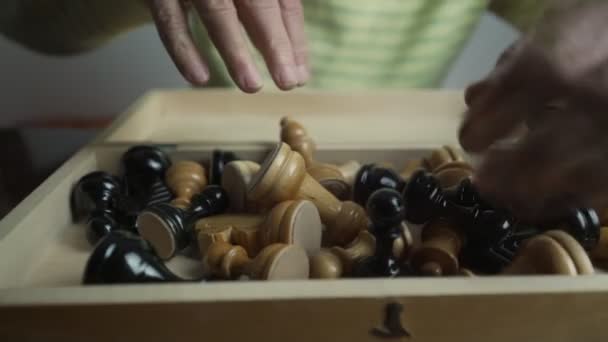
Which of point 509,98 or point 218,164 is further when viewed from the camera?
point 218,164

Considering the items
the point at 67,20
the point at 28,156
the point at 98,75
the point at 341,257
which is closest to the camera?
the point at 341,257

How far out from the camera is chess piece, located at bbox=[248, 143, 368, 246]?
470 millimetres

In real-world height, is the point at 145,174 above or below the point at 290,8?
below

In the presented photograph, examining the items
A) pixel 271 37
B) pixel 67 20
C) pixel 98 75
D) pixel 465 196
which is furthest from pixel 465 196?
pixel 98 75

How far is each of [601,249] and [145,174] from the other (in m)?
0.36

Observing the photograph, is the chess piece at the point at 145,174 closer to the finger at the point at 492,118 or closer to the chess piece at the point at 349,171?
the chess piece at the point at 349,171

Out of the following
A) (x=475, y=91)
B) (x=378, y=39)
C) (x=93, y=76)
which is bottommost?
Answer: (x=93, y=76)

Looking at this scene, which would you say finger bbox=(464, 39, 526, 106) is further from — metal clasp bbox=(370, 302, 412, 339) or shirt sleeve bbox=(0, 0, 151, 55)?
shirt sleeve bbox=(0, 0, 151, 55)

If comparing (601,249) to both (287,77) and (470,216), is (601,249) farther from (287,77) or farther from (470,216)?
(287,77)

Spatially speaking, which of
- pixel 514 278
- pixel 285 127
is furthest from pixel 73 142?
pixel 514 278

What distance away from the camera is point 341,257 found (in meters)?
0.43

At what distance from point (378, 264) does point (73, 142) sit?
0.54 meters

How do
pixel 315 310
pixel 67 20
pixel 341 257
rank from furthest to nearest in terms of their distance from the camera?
pixel 67 20, pixel 341 257, pixel 315 310

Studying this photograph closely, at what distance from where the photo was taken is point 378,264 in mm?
398
